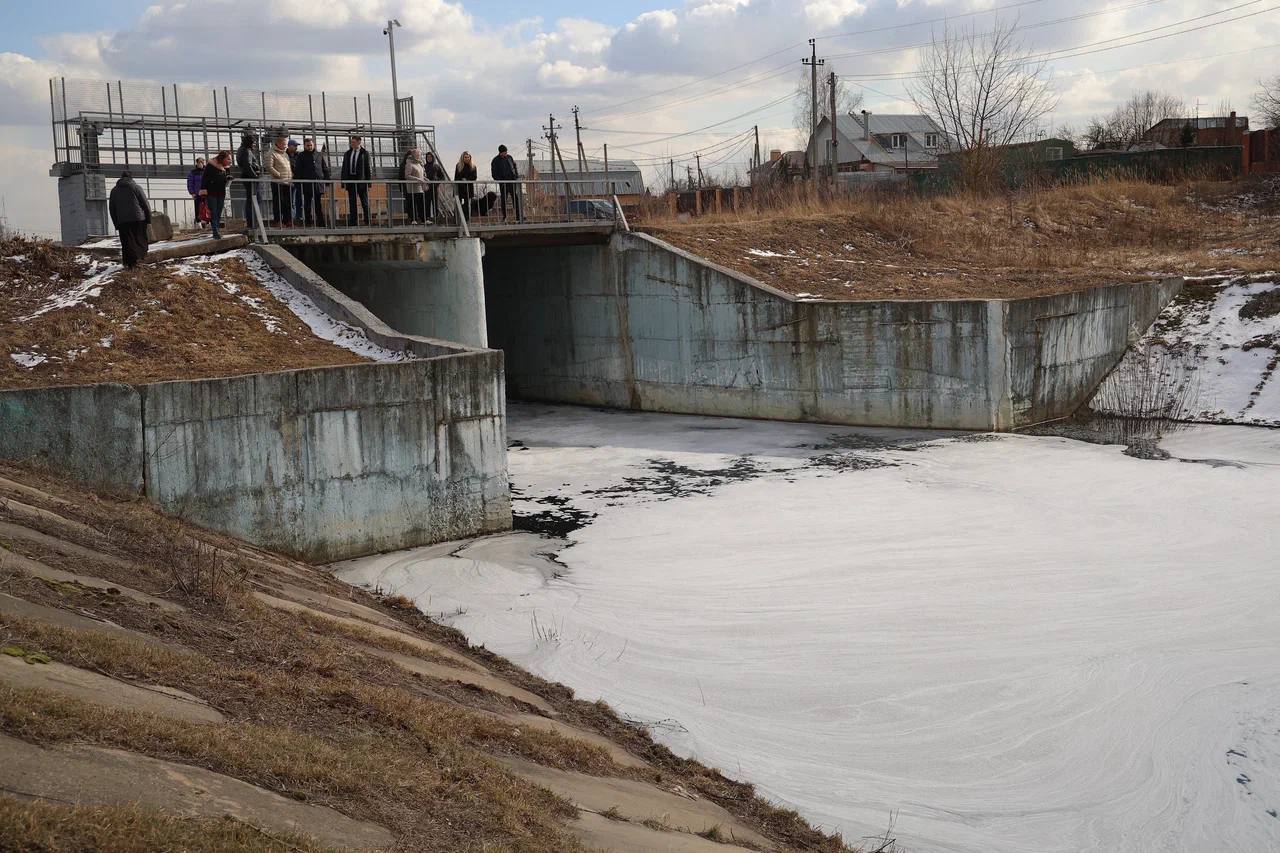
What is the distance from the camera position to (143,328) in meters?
14.4

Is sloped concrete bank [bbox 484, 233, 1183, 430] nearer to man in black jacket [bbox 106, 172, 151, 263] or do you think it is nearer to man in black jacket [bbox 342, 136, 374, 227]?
man in black jacket [bbox 342, 136, 374, 227]

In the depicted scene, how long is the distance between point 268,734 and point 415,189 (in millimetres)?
17230

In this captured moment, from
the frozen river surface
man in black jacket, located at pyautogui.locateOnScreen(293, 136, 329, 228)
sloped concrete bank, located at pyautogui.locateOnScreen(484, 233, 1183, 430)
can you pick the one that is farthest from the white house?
the frozen river surface

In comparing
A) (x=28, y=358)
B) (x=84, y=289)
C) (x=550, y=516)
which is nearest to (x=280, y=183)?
(x=84, y=289)

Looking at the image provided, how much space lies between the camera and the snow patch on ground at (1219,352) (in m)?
20.7

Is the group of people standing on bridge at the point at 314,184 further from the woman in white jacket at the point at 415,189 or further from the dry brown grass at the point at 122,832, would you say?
the dry brown grass at the point at 122,832

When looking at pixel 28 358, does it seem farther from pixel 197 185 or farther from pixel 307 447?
pixel 197 185

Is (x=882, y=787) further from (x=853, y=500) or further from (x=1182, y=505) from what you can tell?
(x=1182, y=505)

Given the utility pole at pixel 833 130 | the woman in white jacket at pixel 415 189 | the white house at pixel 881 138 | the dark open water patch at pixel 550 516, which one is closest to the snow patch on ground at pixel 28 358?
the dark open water patch at pixel 550 516

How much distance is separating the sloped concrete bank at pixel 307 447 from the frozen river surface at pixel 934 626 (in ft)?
1.96

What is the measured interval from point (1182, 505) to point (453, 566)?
914 centimetres

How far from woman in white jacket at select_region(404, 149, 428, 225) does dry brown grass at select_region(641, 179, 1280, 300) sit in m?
5.86

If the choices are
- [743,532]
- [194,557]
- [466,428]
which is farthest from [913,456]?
[194,557]

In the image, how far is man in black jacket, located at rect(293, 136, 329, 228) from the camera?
19.2 meters
